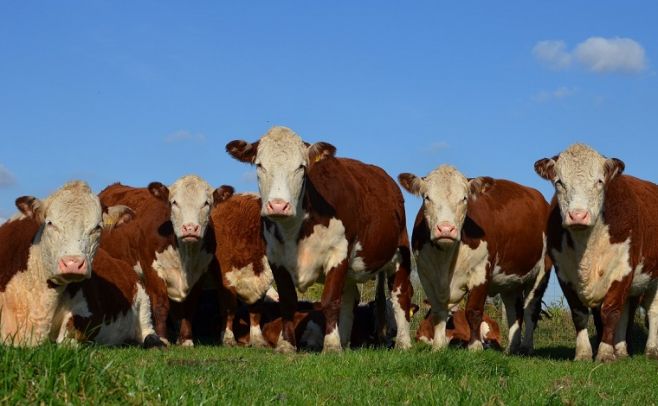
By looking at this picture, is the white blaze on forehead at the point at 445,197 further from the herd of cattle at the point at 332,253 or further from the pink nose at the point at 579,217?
the pink nose at the point at 579,217

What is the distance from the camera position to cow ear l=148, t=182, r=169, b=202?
15000 mm

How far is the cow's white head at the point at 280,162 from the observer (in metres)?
11.3

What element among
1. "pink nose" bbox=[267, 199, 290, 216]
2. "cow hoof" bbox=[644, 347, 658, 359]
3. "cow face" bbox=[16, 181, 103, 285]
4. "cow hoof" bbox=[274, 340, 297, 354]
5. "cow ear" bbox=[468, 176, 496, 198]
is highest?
"cow ear" bbox=[468, 176, 496, 198]

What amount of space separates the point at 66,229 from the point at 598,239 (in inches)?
262

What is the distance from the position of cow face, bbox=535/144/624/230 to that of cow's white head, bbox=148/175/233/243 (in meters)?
5.21

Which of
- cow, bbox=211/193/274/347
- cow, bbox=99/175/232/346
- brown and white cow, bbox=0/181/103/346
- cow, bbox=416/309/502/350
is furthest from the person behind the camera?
cow, bbox=416/309/502/350

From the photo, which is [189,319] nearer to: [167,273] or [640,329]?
[167,273]

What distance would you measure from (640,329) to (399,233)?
616cm

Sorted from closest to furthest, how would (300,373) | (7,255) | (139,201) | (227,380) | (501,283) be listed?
(227,380) → (300,373) → (7,255) → (501,283) → (139,201)

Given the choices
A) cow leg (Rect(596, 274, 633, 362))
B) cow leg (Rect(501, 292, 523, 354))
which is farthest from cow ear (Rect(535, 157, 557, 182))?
cow leg (Rect(501, 292, 523, 354))

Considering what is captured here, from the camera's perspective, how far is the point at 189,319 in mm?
14531

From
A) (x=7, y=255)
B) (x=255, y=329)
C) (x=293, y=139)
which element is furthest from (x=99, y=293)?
(x=255, y=329)

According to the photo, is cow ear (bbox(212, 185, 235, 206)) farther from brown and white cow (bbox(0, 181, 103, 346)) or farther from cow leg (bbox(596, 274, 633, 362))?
cow leg (bbox(596, 274, 633, 362))

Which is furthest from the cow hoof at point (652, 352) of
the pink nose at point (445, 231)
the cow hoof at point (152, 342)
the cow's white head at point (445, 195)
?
the cow hoof at point (152, 342)
